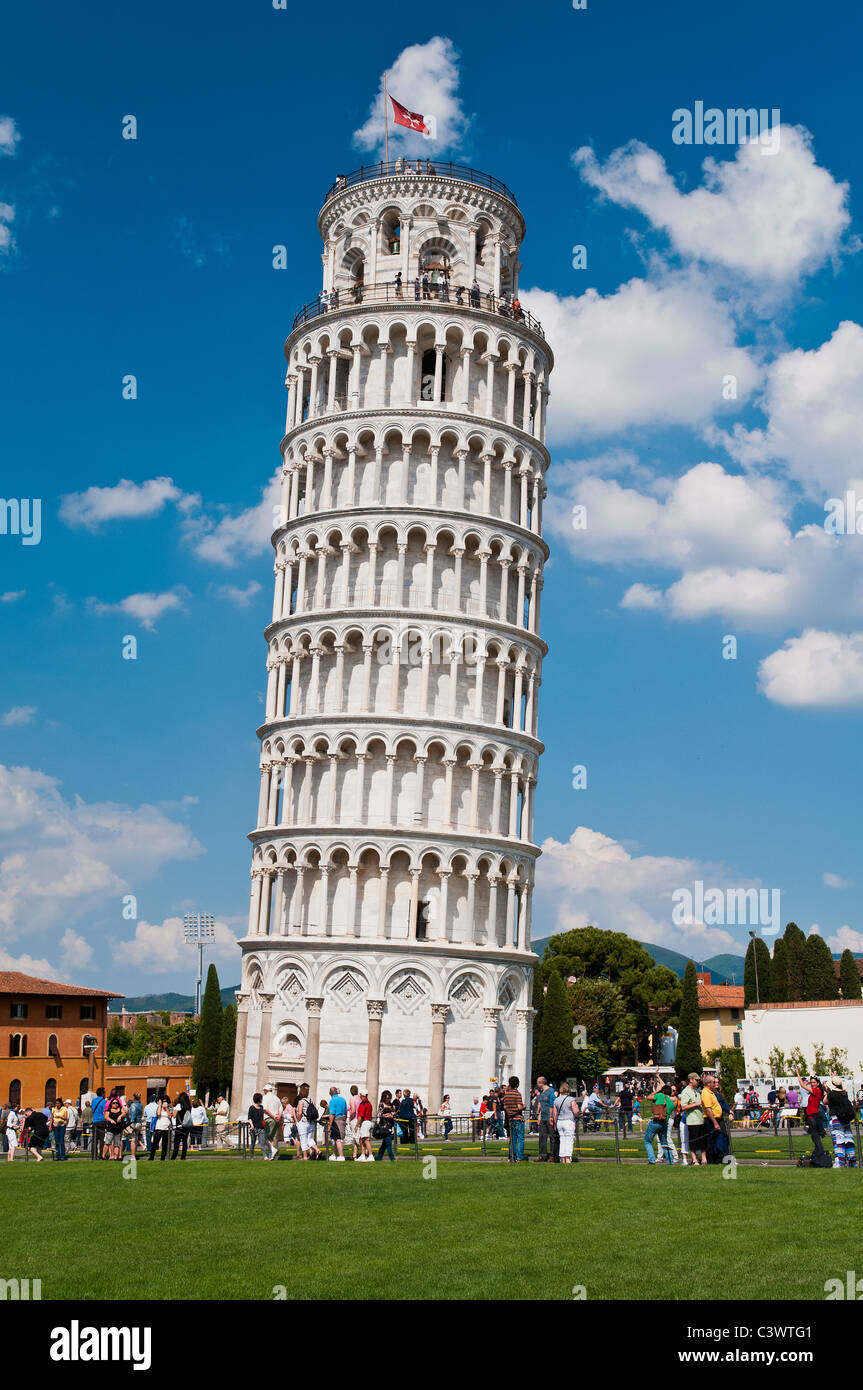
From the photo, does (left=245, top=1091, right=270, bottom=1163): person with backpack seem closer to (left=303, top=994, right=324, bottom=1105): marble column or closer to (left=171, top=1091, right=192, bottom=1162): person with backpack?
(left=171, top=1091, right=192, bottom=1162): person with backpack

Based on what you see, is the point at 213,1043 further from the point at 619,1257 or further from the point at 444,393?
the point at 619,1257

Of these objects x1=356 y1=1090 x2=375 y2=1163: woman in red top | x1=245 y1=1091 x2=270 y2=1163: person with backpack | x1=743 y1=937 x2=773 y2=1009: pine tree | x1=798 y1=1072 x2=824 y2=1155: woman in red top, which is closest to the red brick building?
x1=743 y1=937 x2=773 y2=1009: pine tree

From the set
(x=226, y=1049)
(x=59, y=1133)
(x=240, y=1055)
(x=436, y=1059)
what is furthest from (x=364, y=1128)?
(x=226, y=1049)

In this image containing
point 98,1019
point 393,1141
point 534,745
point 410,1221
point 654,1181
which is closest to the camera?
point 410,1221

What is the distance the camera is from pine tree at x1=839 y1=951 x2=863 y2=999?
10475 centimetres

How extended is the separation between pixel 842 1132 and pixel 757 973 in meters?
79.7

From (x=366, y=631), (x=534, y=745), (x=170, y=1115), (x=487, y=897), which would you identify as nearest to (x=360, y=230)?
(x=366, y=631)

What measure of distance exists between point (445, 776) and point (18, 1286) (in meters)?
50.3

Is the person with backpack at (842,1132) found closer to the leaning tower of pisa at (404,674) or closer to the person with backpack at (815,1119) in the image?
the person with backpack at (815,1119)

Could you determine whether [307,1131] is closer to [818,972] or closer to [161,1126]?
[161,1126]

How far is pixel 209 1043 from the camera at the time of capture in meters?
99.2

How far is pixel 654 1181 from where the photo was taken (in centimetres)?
2653

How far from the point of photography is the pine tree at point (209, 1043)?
325 ft

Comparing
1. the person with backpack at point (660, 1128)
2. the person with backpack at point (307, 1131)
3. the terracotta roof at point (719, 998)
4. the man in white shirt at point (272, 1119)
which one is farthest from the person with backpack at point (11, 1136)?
the terracotta roof at point (719, 998)
